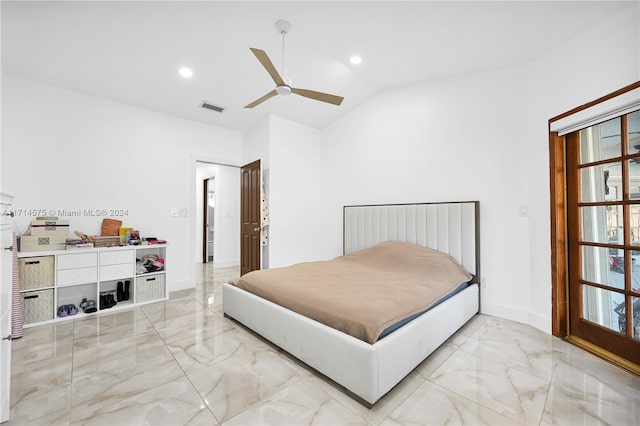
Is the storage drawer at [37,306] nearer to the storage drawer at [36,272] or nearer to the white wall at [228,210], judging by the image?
the storage drawer at [36,272]

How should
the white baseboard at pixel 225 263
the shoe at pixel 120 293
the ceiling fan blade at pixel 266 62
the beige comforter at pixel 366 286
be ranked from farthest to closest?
the white baseboard at pixel 225 263 → the shoe at pixel 120 293 → the ceiling fan blade at pixel 266 62 → the beige comforter at pixel 366 286

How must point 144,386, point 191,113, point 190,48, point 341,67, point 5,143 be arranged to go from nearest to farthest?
point 144,386
point 190,48
point 5,143
point 341,67
point 191,113

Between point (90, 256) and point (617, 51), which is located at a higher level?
point (617, 51)

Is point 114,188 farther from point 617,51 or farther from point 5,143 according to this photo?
point 617,51

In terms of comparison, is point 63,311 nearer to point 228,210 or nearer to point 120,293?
point 120,293

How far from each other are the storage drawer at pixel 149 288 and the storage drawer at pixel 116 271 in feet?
0.50

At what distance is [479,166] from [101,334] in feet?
13.8

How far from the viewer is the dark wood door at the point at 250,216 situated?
428 centimetres

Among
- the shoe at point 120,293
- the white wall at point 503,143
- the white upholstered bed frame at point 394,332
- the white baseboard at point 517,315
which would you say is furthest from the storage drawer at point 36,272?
the white baseboard at point 517,315

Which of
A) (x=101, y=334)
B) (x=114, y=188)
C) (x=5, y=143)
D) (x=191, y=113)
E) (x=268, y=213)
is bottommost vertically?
(x=101, y=334)

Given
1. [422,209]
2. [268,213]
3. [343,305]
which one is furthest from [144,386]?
[422,209]

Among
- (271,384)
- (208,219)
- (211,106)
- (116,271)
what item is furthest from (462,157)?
(208,219)

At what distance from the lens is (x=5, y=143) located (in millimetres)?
2945

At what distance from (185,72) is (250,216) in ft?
7.23
